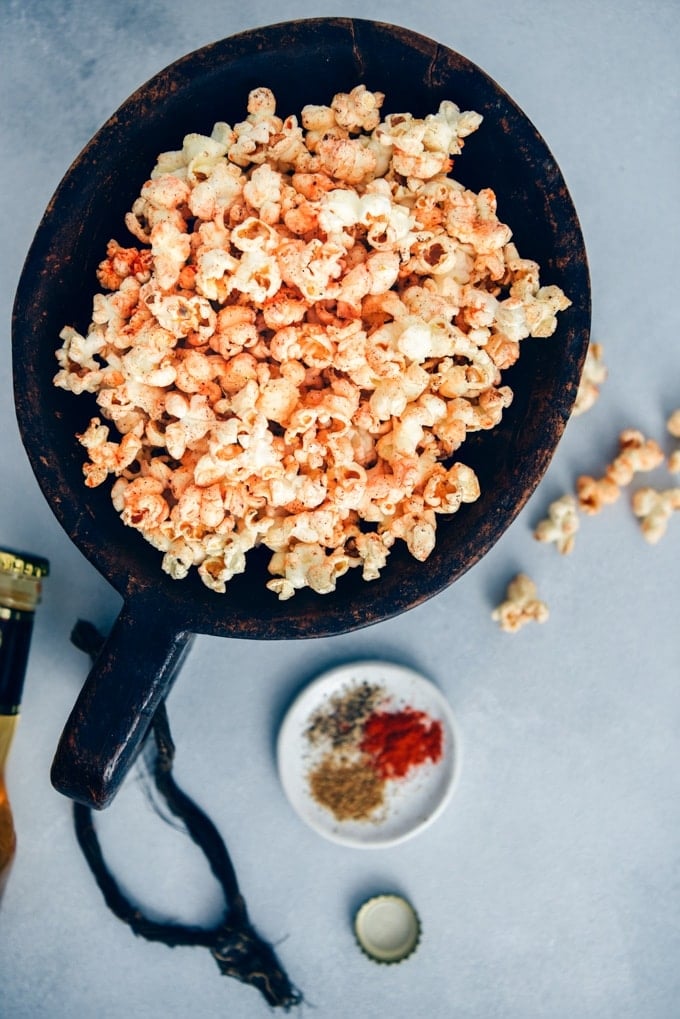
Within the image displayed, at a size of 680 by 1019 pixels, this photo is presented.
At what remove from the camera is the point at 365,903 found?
1201mm

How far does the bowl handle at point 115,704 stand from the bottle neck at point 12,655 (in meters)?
0.28

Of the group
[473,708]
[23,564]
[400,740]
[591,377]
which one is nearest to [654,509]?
[591,377]

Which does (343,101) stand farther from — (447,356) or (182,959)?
(182,959)

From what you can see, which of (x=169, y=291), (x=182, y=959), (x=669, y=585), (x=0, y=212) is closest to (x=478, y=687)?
(x=669, y=585)

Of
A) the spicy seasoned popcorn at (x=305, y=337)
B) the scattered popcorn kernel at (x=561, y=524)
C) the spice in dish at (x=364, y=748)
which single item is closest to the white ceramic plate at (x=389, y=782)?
the spice in dish at (x=364, y=748)

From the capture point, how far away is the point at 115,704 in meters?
0.79

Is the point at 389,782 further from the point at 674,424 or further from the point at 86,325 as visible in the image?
the point at 86,325

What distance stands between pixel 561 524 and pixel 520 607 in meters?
0.13

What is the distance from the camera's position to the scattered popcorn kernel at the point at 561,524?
1.15 m

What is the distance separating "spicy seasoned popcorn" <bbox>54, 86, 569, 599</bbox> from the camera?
77 cm

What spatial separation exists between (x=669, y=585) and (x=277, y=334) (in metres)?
0.72

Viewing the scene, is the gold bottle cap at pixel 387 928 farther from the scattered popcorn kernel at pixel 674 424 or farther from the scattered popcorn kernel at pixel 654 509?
the scattered popcorn kernel at pixel 674 424

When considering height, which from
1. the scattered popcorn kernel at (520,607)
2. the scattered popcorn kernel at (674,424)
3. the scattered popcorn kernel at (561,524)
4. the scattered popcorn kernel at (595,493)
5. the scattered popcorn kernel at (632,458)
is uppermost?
the scattered popcorn kernel at (674,424)

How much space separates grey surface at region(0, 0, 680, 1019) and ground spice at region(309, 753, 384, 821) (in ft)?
0.20
